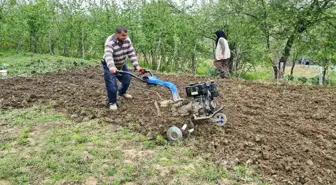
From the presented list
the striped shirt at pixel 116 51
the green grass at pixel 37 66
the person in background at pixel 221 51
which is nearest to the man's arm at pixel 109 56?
the striped shirt at pixel 116 51

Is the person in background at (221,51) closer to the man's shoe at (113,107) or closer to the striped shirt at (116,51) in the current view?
the striped shirt at (116,51)

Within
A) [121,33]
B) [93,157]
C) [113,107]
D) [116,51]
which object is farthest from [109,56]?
[93,157]

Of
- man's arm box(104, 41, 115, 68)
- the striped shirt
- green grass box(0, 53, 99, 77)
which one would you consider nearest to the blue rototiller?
man's arm box(104, 41, 115, 68)

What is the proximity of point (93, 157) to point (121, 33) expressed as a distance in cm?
251

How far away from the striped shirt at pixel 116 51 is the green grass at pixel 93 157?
1.22m

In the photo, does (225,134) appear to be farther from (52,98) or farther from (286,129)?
(52,98)

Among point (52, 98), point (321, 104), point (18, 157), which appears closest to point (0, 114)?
point (52, 98)

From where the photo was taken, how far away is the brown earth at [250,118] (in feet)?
15.0

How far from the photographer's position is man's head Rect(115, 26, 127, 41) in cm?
624

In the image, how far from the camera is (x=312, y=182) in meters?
4.13

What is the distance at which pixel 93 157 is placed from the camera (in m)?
4.73

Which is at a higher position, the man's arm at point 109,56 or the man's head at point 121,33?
the man's head at point 121,33

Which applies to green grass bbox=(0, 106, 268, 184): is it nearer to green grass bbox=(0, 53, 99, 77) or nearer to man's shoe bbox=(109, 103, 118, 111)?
man's shoe bbox=(109, 103, 118, 111)

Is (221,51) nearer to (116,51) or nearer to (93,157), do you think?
(116,51)
